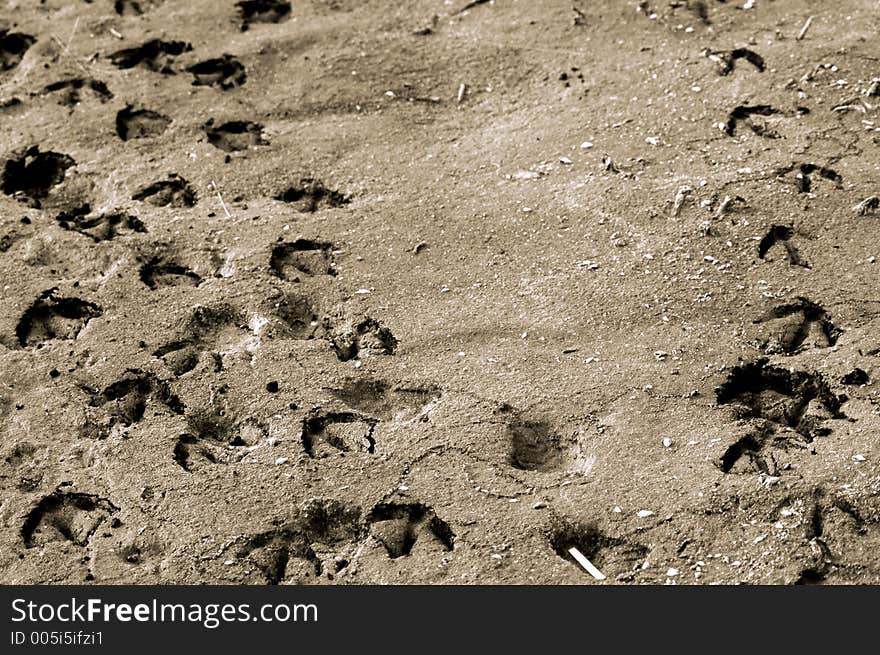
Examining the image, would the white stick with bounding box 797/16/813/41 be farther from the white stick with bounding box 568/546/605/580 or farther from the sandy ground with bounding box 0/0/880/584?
the white stick with bounding box 568/546/605/580

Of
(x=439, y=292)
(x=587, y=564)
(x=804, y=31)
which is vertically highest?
(x=804, y=31)

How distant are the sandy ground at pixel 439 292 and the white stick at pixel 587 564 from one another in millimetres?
39

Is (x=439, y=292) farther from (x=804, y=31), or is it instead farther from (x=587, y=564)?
(x=804, y=31)

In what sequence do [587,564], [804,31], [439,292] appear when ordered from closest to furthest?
[587,564] → [439,292] → [804,31]

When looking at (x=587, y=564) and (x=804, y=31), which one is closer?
(x=587, y=564)

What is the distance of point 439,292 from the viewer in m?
3.71

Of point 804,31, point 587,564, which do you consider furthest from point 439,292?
point 804,31

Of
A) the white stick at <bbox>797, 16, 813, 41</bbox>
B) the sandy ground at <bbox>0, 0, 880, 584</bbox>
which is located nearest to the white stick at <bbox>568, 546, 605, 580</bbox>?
the sandy ground at <bbox>0, 0, 880, 584</bbox>

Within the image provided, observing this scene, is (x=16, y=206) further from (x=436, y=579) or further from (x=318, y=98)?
(x=436, y=579)

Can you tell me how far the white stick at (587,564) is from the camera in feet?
9.80

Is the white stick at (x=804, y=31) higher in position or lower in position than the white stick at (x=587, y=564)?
higher

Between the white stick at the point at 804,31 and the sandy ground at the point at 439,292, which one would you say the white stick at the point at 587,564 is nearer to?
the sandy ground at the point at 439,292

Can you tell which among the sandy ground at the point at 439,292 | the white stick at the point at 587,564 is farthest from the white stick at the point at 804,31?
the white stick at the point at 587,564

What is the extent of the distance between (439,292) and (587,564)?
3.45 ft
